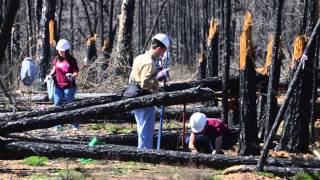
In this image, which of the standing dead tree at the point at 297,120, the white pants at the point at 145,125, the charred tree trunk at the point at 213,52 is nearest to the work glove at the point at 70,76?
the white pants at the point at 145,125

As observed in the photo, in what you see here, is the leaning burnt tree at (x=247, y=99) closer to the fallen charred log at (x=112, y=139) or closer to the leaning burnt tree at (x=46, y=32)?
the fallen charred log at (x=112, y=139)

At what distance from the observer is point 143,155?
331 inches

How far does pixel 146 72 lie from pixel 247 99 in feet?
5.76

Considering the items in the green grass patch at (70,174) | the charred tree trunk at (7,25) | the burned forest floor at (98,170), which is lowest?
the burned forest floor at (98,170)

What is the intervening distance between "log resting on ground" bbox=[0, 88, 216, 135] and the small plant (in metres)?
0.52

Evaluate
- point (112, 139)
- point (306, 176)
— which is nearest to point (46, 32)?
point (112, 139)

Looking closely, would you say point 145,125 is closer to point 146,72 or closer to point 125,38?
point 146,72

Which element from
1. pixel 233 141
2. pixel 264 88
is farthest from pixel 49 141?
pixel 264 88

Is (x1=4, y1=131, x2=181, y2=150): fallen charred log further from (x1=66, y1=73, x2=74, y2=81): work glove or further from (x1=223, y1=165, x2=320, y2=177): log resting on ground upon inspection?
(x1=223, y1=165, x2=320, y2=177): log resting on ground

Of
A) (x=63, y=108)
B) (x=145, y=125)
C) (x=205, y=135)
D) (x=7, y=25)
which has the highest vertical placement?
(x=7, y=25)

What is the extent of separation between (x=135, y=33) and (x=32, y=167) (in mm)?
45098

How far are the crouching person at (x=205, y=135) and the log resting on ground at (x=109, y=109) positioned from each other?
2.62ft

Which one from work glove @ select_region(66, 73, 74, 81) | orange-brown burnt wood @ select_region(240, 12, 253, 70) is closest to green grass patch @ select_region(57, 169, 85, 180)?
orange-brown burnt wood @ select_region(240, 12, 253, 70)

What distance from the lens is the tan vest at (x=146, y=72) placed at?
9.09m
